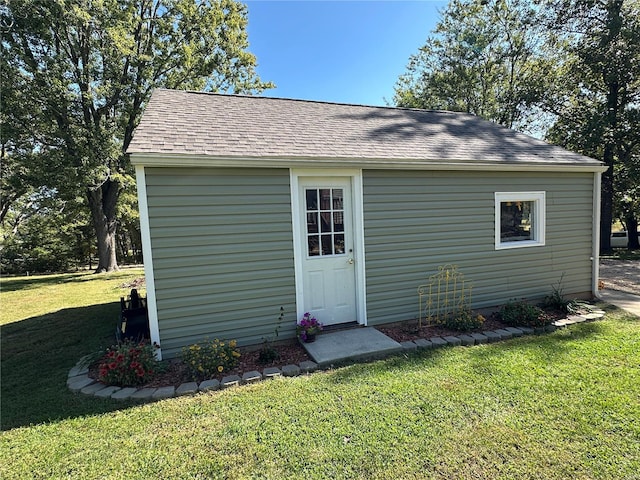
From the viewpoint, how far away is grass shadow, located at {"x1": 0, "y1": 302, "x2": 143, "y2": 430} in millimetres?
3090

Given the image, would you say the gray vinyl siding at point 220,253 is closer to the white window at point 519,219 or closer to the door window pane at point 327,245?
the door window pane at point 327,245

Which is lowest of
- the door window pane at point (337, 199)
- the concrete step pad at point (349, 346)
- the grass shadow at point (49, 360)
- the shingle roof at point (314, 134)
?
the grass shadow at point (49, 360)

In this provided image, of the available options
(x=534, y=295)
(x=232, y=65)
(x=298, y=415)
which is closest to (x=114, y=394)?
(x=298, y=415)

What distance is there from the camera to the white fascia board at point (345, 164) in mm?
3775

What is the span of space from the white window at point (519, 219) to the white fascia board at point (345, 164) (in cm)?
50

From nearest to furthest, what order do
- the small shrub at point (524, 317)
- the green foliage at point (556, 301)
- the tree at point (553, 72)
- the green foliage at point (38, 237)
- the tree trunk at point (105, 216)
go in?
the small shrub at point (524, 317), the green foliage at point (556, 301), the tree at point (553, 72), the tree trunk at point (105, 216), the green foliage at point (38, 237)

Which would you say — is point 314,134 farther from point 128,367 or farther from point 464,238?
point 128,367

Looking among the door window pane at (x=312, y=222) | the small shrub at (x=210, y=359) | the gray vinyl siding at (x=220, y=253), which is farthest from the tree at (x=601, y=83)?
the small shrub at (x=210, y=359)

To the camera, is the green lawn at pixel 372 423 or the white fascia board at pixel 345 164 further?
the white fascia board at pixel 345 164

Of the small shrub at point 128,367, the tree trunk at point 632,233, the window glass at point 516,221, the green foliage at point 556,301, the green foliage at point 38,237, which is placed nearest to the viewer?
the small shrub at point 128,367

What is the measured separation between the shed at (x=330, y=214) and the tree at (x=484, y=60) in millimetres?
11771

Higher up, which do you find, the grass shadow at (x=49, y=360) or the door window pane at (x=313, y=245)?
the door window pane at (x=313, y=245)

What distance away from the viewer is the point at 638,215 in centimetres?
1683

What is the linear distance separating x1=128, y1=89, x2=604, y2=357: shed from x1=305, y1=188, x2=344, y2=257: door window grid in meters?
0.02
